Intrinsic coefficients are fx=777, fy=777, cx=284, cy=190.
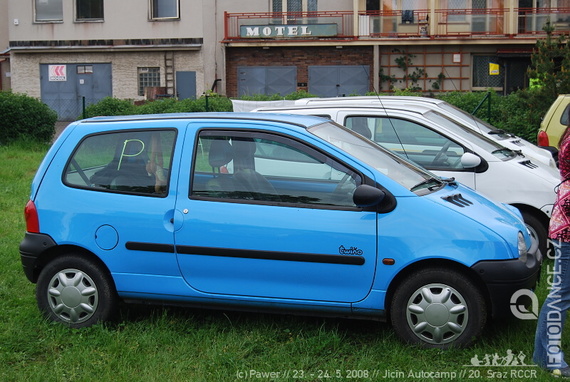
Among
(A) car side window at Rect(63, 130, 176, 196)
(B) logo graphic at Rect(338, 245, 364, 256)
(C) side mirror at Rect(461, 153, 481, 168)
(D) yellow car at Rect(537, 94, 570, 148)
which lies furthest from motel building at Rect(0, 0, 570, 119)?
(B) logo graphic at Rect(338, 245, 364, 256)

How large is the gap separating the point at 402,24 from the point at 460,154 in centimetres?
2728

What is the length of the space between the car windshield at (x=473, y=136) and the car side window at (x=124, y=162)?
3542 mm

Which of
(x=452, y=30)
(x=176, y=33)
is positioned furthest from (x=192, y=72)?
(x=452, y=30)

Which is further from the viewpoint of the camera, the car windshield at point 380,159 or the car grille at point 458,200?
the car windshield at point 380,159

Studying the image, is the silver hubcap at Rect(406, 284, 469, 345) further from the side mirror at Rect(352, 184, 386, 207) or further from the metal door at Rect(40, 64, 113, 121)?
the metal door at Rect(40, 64, 113, 121)

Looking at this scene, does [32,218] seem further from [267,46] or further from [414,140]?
[267,46]

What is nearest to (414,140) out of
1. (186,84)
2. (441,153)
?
(441,153)

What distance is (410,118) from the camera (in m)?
8.05

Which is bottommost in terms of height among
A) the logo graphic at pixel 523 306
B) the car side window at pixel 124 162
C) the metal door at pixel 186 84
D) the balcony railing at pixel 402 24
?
the logo graphic at pixel 523 306

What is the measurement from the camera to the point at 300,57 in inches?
1371

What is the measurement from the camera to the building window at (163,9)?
35.5 metres

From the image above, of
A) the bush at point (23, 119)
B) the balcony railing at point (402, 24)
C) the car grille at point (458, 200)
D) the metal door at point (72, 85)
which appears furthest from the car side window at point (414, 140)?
the metal door at point (72, 85)

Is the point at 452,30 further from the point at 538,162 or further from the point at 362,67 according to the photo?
the point at 538,162

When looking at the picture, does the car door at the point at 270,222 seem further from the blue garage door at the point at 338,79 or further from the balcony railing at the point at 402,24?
the blue garage door at the point at 338,79
